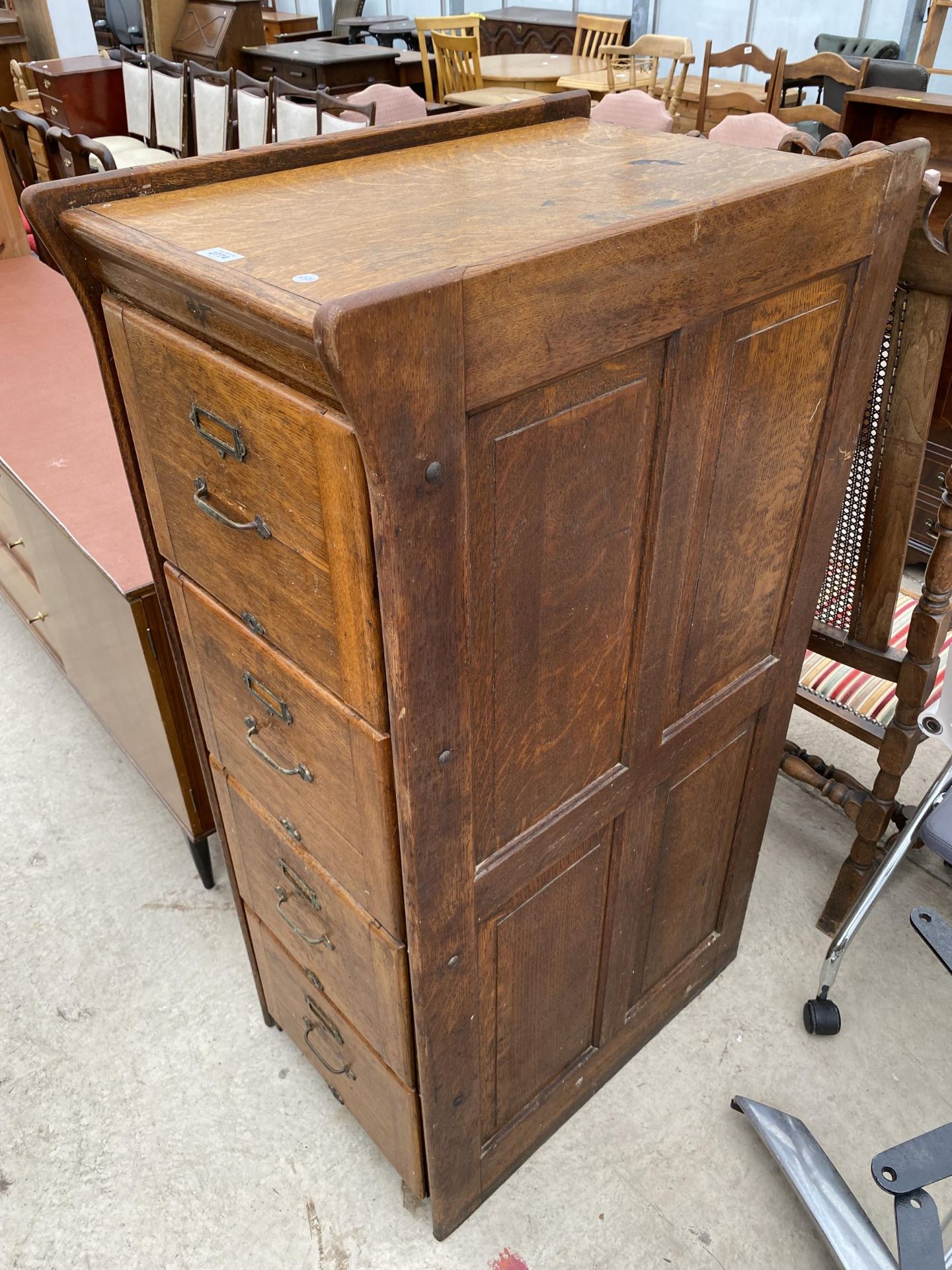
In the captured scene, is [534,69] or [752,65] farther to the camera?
[534,69]

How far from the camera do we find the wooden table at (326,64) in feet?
19.8

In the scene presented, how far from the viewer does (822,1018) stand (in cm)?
167

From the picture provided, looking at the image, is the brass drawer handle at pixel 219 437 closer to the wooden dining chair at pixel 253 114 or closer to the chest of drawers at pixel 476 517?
the chest of drawers at pixel 476 517

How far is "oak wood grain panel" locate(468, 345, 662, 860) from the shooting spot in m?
0.82

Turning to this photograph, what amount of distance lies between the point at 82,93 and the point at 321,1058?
20.1 feet

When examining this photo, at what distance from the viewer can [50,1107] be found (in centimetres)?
162

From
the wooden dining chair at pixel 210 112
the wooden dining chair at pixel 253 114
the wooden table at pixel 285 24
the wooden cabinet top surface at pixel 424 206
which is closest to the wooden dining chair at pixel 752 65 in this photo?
the wooden dining chair at pixel 253 114

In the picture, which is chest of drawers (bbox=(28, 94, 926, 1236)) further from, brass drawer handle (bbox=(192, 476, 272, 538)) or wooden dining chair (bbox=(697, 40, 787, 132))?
wooden dining chair (bbox=(697, 40, 787, 132))

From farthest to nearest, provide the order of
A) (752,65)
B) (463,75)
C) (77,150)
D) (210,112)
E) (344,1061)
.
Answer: (463,75) < (752,65) < (210,112) < (77,150) < (344,1061)

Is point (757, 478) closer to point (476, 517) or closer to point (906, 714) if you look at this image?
point (476, 517)

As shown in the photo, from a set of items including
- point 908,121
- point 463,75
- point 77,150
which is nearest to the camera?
point 77,150

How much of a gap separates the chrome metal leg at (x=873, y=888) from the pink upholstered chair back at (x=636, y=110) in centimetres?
336

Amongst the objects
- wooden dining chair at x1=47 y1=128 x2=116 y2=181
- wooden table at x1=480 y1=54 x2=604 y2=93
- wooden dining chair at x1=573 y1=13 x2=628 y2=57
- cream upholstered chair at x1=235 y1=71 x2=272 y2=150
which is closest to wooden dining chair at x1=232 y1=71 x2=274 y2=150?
cream upholstered chair at x1=235 y1=71 x2=272 y2=150

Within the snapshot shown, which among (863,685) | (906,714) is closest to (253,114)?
(863,685)
